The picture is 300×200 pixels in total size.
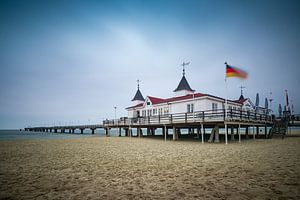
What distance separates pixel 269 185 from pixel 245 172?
4.98 ft

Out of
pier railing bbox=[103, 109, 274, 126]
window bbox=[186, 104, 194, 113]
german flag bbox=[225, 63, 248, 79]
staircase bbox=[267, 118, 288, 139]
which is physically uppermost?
german flag bbox=[225, 63, 248, 79]

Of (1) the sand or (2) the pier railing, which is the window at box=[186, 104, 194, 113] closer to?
(2) the pier railing

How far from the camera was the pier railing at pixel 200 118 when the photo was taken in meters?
19.9

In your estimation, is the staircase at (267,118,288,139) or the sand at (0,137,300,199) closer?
the sand at (0,137,300,199)

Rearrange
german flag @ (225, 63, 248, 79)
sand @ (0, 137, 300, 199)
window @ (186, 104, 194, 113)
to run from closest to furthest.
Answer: sand @ (0, 137, 300, 199)
german flag @ (225, 63, 248, 79)
window @ (186, 104, 194, 113)

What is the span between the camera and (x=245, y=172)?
23.1 ft

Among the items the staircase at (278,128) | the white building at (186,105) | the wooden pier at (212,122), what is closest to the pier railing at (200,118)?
the wooden pier at (212,122)

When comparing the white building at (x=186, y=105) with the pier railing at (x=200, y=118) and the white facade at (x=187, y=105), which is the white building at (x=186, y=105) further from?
the pier railing at (x=200, y=118)

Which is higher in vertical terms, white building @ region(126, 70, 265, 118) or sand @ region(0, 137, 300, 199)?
white building @ region(126, 70, 265, 118)

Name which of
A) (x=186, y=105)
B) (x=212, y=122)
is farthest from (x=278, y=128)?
(x=212, y=122)

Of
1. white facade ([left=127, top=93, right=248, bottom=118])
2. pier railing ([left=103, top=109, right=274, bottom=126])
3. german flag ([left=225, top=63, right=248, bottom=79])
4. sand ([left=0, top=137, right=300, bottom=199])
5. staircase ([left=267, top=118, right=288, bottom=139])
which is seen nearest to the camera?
sand ([left=0, top=137, right=300, bottom=199])

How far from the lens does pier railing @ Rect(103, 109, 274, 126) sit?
19928 mm

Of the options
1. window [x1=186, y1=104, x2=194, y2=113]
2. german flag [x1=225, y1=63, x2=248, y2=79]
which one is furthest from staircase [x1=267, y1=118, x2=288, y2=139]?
german flag [x1=225, y1=63, x2=248, y2=79]

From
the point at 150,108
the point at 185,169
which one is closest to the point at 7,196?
the point at 185,169
